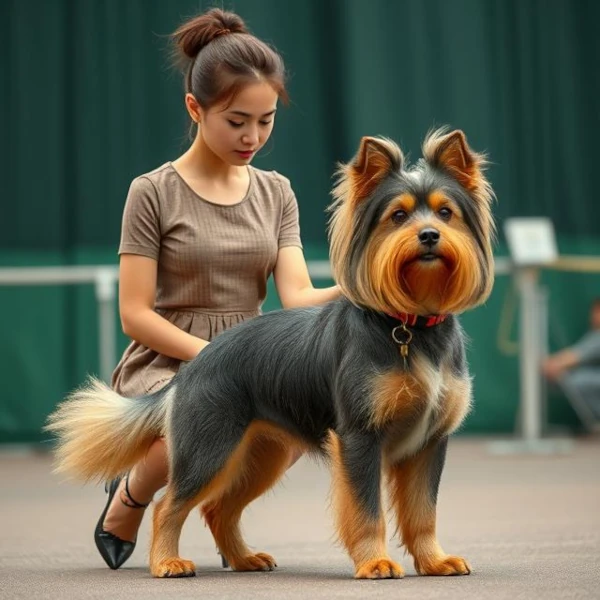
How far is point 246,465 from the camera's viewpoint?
4.44m

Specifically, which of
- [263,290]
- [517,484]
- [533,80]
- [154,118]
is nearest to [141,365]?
[263,290]

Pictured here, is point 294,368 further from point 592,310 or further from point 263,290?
point 592,310

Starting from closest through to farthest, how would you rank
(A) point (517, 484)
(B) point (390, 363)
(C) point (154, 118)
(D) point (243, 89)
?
1. (B) point (390, 363)
2. (D) point (243, 89)
3. (A) point (517, 484)
4. (C) point (154, 118)

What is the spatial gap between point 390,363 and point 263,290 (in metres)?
0.96

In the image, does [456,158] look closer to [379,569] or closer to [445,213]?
[445,213]

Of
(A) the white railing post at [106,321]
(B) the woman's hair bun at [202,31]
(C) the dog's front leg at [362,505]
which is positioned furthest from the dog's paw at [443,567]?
(A) the white railing post at [106,321]

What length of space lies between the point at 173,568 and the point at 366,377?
2.84ft

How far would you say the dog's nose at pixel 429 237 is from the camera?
379 cm

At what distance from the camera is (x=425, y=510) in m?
4.14

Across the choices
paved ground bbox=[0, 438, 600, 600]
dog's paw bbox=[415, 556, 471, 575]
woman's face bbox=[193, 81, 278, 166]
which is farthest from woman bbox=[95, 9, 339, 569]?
dog's paw bbox=[415, 556, 471, 575]

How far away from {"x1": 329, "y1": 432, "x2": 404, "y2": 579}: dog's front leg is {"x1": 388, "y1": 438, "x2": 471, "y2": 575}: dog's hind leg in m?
0.15

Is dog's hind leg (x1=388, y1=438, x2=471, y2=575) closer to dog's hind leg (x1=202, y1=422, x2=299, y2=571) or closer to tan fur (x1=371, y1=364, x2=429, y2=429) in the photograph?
tan fur (x1=371, y1=364, x2=429, y2=429)

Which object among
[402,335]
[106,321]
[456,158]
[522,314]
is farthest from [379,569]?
[106,321]

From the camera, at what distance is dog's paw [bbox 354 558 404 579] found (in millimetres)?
3982
